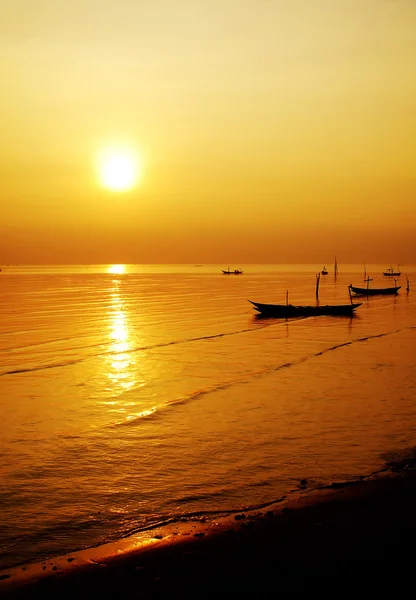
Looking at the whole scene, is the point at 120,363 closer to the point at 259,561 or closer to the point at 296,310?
the point at 259,561

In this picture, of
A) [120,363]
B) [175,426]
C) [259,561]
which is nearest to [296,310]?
[120,363]

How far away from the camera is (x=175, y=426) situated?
1844cm

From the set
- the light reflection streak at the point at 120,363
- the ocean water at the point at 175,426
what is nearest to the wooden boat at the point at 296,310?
the light reflection streak at the point at 120,363

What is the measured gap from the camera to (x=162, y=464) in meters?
14.6

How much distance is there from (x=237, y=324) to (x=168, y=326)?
6.80 m

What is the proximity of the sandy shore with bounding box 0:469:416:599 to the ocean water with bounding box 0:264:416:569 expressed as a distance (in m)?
1.09

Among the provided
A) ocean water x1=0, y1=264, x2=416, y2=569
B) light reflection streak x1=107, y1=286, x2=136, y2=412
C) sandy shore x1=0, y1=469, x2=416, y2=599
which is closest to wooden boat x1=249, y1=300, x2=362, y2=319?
light reflection streak x1=107, y1=286, x2=136, y2=412

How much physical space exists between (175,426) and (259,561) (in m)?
10.2

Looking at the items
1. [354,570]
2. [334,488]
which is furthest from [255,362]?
[354,570]

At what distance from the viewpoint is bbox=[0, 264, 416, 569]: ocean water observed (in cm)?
1169

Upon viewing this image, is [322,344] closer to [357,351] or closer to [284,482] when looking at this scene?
[357,351]

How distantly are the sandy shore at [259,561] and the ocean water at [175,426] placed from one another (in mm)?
1094

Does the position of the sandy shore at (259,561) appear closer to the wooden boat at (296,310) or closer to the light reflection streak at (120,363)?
the light reflection streak at (120,363)

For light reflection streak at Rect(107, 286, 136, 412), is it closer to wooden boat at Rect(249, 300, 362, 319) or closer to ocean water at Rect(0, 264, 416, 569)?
ocean water at Rect(0, 264, 416, 569)
